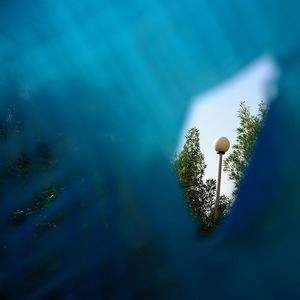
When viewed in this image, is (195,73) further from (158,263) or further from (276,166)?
(158,263)

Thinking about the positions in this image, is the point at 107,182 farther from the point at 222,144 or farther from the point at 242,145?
the point at 242,145

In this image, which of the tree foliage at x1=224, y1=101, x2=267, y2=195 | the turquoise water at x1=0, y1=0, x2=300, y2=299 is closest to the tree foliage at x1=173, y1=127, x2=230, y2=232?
the tree foliage at x1=224, y1=101, x2=267, y2=195

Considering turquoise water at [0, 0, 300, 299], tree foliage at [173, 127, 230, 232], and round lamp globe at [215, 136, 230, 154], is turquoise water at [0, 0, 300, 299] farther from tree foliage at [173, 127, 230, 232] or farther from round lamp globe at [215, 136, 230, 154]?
tree foliage at [173, 127, 230, 232]

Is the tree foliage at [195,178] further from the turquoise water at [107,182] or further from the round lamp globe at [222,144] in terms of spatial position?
the turquoise water at [107,182]

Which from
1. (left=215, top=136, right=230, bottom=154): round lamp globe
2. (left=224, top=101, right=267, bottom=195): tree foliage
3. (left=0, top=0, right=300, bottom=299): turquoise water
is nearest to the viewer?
(left=0, top=0, right=300, bottom=299): turquoise water

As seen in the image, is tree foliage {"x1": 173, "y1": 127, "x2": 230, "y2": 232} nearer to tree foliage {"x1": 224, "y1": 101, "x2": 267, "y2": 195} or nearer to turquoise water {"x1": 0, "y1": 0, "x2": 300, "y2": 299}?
tree foliage {"x1": 224, "y1": 101, "x2": 267, "y2": 195}

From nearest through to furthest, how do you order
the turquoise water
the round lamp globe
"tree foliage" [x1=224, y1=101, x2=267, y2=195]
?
the turquoise water, the round lamp globe, "tree foliage" [x1=224, y1=101, x2=267, y2=195]

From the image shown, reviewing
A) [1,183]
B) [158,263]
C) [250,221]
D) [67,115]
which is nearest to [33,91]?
[67,115]

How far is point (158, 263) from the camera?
709cm

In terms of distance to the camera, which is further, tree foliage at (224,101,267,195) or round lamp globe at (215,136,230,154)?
tree foliage at (224,101,267,195)

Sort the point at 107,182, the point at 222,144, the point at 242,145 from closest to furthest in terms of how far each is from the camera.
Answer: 1. the point at 107,182
2. the point at 222,144
3. the point at 242,145

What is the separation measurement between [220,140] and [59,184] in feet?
13.8

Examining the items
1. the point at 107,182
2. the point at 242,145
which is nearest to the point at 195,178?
the point at 242,145

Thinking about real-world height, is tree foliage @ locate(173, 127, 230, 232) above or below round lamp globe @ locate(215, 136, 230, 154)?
above
